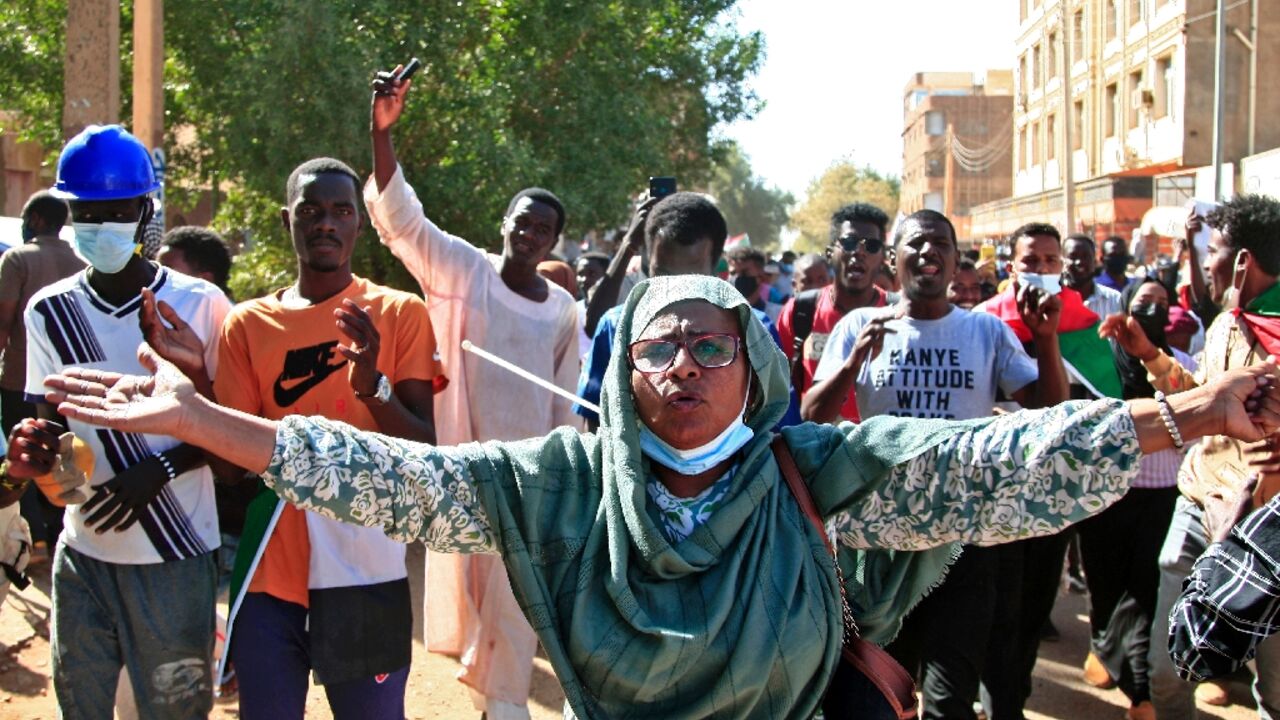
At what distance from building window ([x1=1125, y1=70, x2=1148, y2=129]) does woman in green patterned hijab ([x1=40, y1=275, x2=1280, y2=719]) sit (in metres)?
35.8

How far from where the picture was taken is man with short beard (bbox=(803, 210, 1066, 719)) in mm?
4414

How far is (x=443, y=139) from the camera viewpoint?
12.5m

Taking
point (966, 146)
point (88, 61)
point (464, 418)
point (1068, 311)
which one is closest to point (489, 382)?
point (464, 418)

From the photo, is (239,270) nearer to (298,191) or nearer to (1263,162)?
(298,191)

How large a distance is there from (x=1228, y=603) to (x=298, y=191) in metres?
2.82

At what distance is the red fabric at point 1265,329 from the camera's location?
Answer: 4.27m

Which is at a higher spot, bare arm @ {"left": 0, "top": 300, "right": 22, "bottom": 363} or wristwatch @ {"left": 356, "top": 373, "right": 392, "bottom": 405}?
bare arm @ {"left": 0, "top": 300, "right": 22, "bottom": 363}

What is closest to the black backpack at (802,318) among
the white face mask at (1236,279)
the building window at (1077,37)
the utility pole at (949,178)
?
the white face mask at (1236,279)

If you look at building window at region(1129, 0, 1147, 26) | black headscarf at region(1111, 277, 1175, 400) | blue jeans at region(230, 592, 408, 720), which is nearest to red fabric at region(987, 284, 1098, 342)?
black headscarf at region(1111, 277, 1175, 400)

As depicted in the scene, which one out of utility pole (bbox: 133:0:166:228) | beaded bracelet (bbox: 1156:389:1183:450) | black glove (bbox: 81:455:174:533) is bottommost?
black glove (bbox: 81:455:174:533)

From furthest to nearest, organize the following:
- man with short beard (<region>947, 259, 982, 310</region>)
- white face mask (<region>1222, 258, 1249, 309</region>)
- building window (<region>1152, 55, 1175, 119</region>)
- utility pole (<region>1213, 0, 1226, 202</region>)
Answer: building window (<region>1152, 55, 1175, 119</region>) → utility pole (<region>1213, 0, 1226, 202</region>) → man with short beard (<region>947, 259, 982, 310</region>) → white face mask (<region>1222, 258, 1249, 309</region>)

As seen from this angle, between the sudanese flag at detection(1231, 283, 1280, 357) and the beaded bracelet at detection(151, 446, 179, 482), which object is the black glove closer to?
the beaded bracelet at detection(151, 446, 179, 482)

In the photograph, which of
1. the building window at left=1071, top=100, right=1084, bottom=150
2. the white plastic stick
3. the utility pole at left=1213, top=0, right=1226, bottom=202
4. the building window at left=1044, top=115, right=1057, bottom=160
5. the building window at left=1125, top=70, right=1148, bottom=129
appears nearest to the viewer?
the white plastic stick

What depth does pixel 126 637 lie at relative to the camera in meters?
3.70
